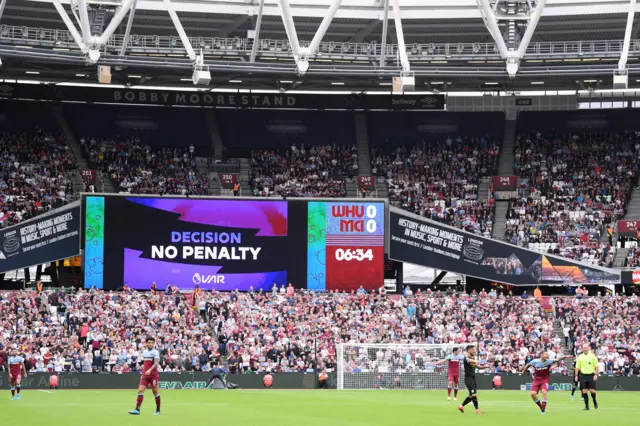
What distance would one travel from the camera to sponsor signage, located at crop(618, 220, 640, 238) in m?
58.1

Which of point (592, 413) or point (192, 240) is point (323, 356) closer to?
point (192, 240)

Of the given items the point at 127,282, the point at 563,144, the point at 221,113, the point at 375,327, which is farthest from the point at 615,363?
the point at 221,113

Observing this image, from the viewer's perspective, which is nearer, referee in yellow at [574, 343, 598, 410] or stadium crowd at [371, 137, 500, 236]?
referee in yellow at [574, 343, 598, 410]

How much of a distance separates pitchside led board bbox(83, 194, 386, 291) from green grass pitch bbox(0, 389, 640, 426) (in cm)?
2006

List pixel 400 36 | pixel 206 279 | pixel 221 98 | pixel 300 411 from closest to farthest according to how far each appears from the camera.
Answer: pixel 300 411 < pixel 400 36 < pixel 206 279 < pixel 221 98

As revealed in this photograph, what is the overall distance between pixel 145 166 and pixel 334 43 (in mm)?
13254

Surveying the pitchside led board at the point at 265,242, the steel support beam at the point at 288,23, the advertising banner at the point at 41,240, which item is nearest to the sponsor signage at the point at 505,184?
the pitchside led board at the point at 265,242

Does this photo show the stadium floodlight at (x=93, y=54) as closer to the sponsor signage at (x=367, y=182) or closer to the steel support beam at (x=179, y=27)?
the steel support beam at (x=179, y=27)

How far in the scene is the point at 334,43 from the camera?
192ft

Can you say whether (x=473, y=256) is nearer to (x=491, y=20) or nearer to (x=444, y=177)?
(x=444, y=177)

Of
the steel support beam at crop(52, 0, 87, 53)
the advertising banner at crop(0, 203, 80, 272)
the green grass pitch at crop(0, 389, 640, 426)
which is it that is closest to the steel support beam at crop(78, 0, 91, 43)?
the steel support beam at crop(52, 0, 87, 53)

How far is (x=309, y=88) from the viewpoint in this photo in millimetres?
65688

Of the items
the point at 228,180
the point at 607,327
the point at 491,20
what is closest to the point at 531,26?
the point at 491,20

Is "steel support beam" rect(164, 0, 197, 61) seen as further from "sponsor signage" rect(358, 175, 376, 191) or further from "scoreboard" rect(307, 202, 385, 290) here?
"sponsor signage" rect(358, 175, 376, 191)
